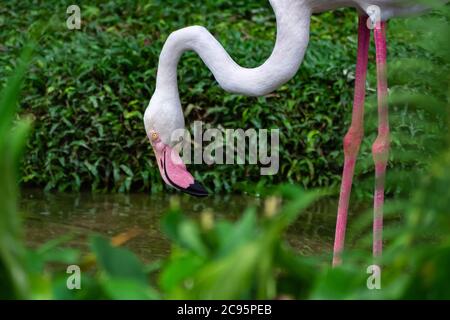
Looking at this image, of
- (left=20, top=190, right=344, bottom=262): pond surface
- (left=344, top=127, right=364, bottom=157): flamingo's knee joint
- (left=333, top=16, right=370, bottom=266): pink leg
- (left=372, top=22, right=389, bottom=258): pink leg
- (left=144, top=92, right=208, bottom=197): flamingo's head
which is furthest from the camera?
(left=20, top=190, right=344, bottom=262): pond surface

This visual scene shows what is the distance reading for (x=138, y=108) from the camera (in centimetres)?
793

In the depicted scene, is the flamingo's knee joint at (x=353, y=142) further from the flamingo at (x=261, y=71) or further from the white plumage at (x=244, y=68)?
the white plumage at (x=244, y=68)

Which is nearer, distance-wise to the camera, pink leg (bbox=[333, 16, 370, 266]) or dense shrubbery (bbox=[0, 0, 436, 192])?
pink leg (bbox=[333, 16, 370, 266])

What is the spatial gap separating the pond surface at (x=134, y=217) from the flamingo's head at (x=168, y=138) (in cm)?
62

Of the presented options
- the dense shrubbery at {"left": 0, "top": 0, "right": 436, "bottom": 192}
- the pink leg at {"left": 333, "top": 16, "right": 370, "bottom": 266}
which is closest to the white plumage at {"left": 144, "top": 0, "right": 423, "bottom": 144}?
the pink leg at {"left": 333, "top": 16, "right": 370, "bottom": 266}

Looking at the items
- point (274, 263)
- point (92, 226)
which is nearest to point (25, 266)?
point (274, 263)

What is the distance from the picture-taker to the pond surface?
606 cm

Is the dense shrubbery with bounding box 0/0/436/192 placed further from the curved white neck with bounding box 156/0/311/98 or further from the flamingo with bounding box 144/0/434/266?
the curved white neck with bounding box 156/0/311/98

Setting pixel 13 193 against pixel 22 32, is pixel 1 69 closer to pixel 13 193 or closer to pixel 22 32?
pixel 22 32

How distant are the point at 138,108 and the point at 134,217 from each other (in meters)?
1.41

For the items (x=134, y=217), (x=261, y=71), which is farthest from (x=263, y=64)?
(x=134, y=217)

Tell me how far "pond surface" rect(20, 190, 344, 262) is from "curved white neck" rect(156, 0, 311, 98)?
1.12 m

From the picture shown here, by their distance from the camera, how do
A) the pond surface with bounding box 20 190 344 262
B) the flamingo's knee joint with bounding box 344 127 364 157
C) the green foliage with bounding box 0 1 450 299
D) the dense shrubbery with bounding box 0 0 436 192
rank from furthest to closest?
the dense shrubbery with bounding box 0 0 436 192, the pond surface with bounding box 20 190 344 262, the flamingo's knee joint with bounding box 344 127 364 157, the green foliage with bounding box 0 1 450 299

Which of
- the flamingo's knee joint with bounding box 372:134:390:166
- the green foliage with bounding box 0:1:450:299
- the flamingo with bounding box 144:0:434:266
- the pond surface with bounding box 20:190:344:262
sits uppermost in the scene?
the flamingo with bounding box 144:0:434:266
